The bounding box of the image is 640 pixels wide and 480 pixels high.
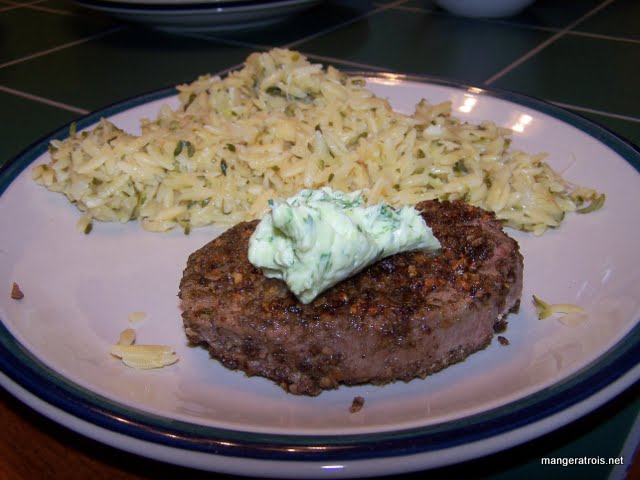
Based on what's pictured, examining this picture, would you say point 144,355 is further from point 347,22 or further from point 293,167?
point 347,22

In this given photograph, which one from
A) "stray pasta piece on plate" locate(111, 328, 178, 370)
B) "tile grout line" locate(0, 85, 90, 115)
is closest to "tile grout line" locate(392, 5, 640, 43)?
"tile grout line" locate(0, 85, 90, 115)

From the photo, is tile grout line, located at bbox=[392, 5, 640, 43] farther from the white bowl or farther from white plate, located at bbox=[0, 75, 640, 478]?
white plate, located at bbox=[0, 75, 640, 478]

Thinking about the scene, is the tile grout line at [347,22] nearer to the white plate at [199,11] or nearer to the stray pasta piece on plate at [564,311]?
Result: the white plate at [199,11]

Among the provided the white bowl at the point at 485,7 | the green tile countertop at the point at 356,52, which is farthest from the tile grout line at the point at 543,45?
the white bowl at the point at 485,7

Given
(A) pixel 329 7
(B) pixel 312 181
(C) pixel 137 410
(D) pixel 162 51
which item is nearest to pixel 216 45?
(D) pixel 162 51

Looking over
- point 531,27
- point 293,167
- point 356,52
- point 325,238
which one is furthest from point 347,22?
point 325,238

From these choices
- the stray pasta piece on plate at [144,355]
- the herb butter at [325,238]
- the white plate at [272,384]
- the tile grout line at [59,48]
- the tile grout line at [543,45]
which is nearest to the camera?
the white plate at [272,384]
